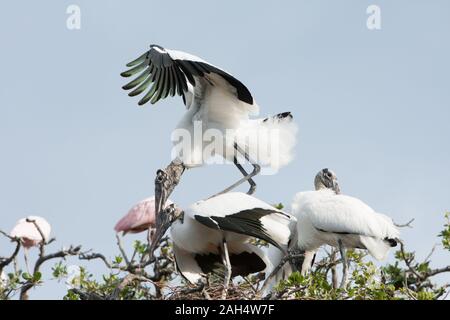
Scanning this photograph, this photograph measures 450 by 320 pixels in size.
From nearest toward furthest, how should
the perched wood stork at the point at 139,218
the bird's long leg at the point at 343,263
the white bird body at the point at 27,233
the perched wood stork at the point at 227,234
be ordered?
the bird's long leg at the point at 343,263
the perched wood stork at the point at 227,234
the perched wood stork at the point at 139,218
the white bird body at the point at 27,233

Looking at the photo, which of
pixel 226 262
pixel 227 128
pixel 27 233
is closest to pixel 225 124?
pixel 227 128

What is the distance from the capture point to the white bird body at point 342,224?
8.42m

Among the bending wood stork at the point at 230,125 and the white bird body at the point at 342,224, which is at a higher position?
the bending wood stork at the point at 230,125

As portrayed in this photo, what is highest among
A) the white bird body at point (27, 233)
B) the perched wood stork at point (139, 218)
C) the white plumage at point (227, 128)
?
the white plumage at point (227, 128)

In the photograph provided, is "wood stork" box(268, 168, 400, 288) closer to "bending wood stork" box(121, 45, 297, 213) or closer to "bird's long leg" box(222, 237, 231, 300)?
"bird's long leg" box(222, 237, 231, 300)

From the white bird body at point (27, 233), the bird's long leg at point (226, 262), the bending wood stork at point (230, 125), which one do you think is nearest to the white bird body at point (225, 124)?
the bending wood stork at point (230, 125)

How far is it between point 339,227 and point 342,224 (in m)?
0.04

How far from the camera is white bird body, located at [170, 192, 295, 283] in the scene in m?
8.39

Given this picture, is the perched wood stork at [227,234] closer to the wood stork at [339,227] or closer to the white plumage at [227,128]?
the wood stork at [339,227]

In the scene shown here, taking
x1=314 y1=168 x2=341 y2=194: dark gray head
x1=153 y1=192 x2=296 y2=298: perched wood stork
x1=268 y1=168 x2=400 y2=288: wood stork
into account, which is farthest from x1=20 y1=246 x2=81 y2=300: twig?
x1=314 y1=168 x2=341 y2=194: dark gray head

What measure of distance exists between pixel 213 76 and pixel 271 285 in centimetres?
187

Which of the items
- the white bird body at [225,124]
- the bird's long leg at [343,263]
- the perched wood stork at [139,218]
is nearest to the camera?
the bird's long leg at [343,263]
